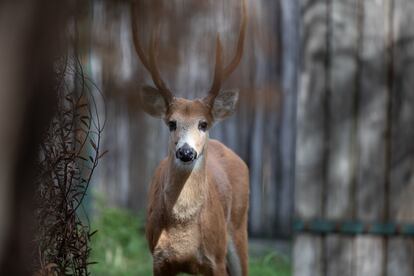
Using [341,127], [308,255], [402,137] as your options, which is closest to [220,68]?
[341,127]

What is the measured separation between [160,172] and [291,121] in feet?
11.8

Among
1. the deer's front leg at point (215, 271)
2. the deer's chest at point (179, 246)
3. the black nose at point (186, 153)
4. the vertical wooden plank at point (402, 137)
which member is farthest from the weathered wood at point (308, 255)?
the black nose at point (186, 153)

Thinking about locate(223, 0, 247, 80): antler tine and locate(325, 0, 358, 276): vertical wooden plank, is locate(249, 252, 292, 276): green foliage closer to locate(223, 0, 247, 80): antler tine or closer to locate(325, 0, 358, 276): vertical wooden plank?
locate(325, 0, 358, 276): vertical wooden plank

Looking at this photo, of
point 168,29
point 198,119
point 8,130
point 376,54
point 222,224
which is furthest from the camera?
point 376,54

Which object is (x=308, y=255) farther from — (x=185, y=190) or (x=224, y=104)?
(x=224, y=104)

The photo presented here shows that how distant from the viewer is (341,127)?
495 cm

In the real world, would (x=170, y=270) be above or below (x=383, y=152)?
below

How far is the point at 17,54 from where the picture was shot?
24.6 inches

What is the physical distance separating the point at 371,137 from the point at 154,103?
1506 mm

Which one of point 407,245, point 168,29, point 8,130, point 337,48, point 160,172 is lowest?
point 407,245

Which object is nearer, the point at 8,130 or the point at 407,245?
the point at 8,130

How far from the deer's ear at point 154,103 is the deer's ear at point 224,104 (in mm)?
255

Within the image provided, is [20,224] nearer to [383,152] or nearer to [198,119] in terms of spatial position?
[198,119]

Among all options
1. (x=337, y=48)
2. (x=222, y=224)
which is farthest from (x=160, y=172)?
(x=337, y=48)
